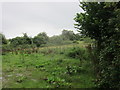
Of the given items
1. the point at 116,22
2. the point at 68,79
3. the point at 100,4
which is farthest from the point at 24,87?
the point at 100,4

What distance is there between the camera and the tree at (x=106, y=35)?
3979 mm

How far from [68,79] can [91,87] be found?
3.60 feet

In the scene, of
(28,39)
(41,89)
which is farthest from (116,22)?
(28,39)

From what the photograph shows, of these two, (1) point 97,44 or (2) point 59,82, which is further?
(1) point 97,44

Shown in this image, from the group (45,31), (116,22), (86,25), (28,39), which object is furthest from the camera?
(45,31)

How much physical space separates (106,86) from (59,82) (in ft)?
6.35

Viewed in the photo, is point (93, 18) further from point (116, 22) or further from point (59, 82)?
point (59, 82)

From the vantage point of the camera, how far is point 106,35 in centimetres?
505

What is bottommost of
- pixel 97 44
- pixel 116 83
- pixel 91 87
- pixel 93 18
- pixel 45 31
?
pixel 91 87

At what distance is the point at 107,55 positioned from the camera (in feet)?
15.1

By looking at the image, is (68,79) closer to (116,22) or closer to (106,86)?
(106,86)

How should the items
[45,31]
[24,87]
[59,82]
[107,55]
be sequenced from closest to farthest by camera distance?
[107,55] → [24,87] → [59,82] → [45,31]

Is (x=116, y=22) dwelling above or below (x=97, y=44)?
above

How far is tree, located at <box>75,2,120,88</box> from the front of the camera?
157 inches
